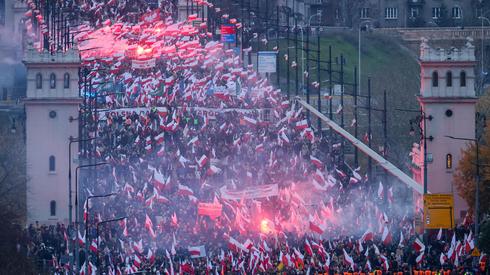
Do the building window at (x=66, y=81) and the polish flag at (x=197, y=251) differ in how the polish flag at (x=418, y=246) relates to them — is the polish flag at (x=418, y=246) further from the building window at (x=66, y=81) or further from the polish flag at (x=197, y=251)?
the building window at (x=66, y=81)

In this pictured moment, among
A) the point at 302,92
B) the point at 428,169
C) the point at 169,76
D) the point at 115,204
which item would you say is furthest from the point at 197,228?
the point at 302,92

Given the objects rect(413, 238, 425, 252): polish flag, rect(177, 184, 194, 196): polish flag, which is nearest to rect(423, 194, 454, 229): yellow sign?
rect(413, 238, 425, 252): polish flag

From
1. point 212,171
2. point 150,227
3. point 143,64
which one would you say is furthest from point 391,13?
point 150,227

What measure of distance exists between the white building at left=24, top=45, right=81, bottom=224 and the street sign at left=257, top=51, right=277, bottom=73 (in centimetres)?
1981

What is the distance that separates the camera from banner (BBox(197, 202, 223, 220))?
99562mm

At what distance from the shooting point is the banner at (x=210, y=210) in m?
99.6

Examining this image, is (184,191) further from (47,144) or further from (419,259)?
(419,259)

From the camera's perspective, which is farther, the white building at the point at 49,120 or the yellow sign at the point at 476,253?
the white building at the point at 49,120

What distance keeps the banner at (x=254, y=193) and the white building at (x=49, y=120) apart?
11811mm

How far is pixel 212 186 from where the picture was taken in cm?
10506

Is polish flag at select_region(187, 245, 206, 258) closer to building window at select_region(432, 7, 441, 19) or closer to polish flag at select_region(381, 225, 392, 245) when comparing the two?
polish flag at select_region(381, 225, 392, 245)

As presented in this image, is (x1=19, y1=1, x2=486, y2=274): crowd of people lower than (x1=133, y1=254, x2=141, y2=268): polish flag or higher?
higher

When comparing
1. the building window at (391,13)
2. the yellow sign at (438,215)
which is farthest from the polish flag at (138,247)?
the building window at (391,13)

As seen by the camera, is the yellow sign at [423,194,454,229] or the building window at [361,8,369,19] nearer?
the yellow sign at [423,194,454,229]
